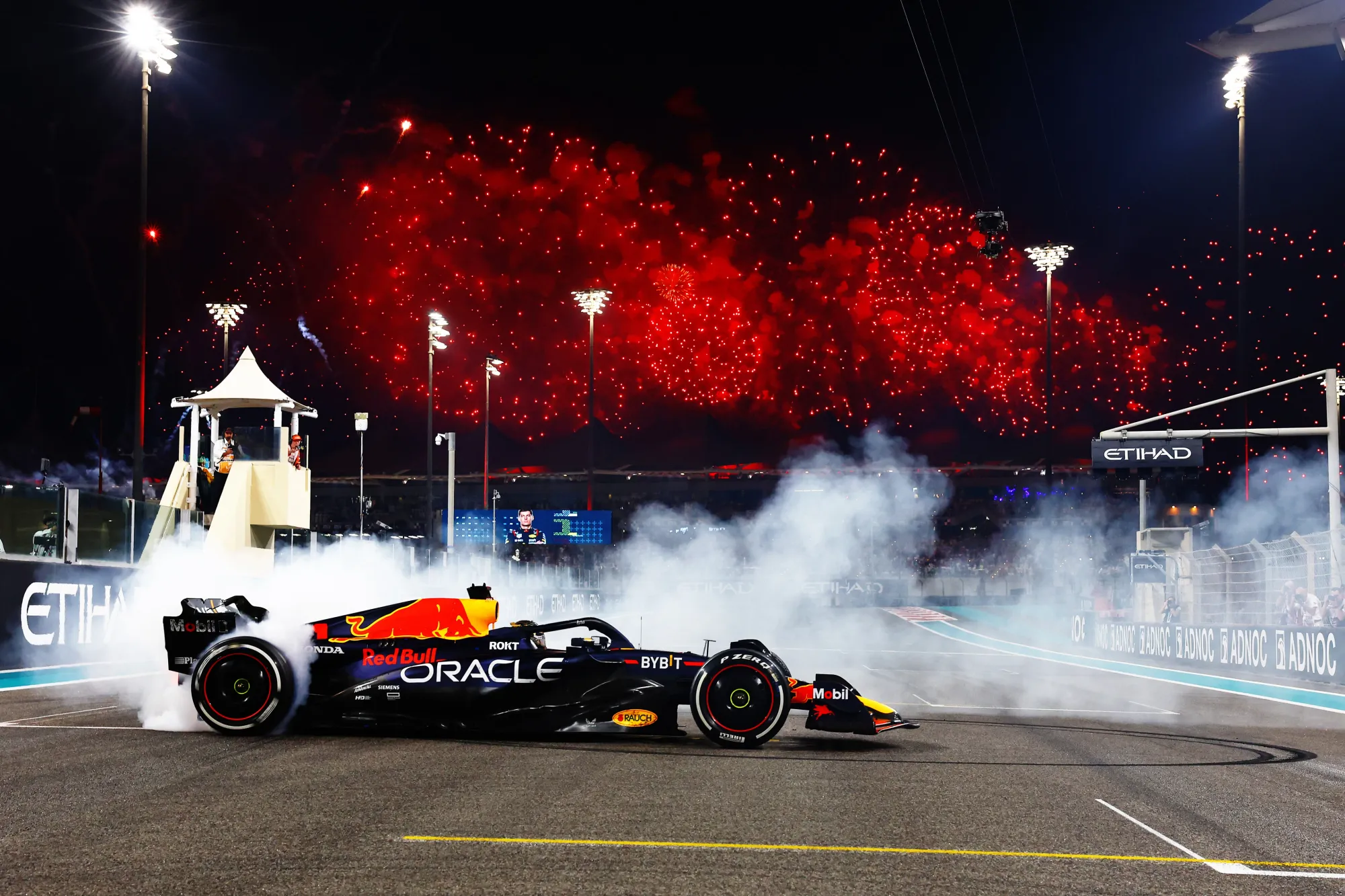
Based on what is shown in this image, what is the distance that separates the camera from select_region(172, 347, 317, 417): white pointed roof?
86.2ft

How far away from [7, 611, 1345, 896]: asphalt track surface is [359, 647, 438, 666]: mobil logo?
667mm

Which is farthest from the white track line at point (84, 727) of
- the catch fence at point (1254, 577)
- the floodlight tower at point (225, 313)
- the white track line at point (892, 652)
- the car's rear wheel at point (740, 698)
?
the floodlight tower at point (225, 313)

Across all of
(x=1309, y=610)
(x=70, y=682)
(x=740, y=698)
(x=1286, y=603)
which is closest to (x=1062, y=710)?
(x=740, y=698)

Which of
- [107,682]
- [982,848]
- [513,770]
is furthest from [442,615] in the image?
[107,682]

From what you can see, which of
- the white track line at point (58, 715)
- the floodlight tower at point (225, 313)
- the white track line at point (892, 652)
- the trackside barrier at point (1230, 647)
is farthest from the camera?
the floodlight tower at point (225, 313)

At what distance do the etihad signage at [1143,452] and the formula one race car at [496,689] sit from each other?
22890 millimetres

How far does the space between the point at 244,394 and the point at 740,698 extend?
60.3 ft

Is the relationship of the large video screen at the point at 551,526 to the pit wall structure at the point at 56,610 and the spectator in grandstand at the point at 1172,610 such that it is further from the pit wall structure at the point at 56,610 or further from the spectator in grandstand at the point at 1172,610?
the pit wall structure at the point at 56,610

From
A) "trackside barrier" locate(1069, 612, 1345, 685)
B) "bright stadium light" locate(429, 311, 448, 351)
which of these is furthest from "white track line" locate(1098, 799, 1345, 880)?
"bright stadium light" locate(429, 311, 448, 351)

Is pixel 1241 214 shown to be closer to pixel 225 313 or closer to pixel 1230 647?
pixel 1230 647

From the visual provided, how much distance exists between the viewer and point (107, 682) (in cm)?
1744

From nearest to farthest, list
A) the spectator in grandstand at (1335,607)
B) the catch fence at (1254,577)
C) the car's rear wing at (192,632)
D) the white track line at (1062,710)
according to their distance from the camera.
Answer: the car's rear wing at (192,632)
the white track line at (1062,710)
the spectator in grandstand at (1335,607)
the catch fence at (1254,577)

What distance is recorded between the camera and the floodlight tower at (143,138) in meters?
22.7

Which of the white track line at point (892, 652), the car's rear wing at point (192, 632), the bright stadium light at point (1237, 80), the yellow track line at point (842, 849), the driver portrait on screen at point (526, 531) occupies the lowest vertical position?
the white track line at point (892, 652)
